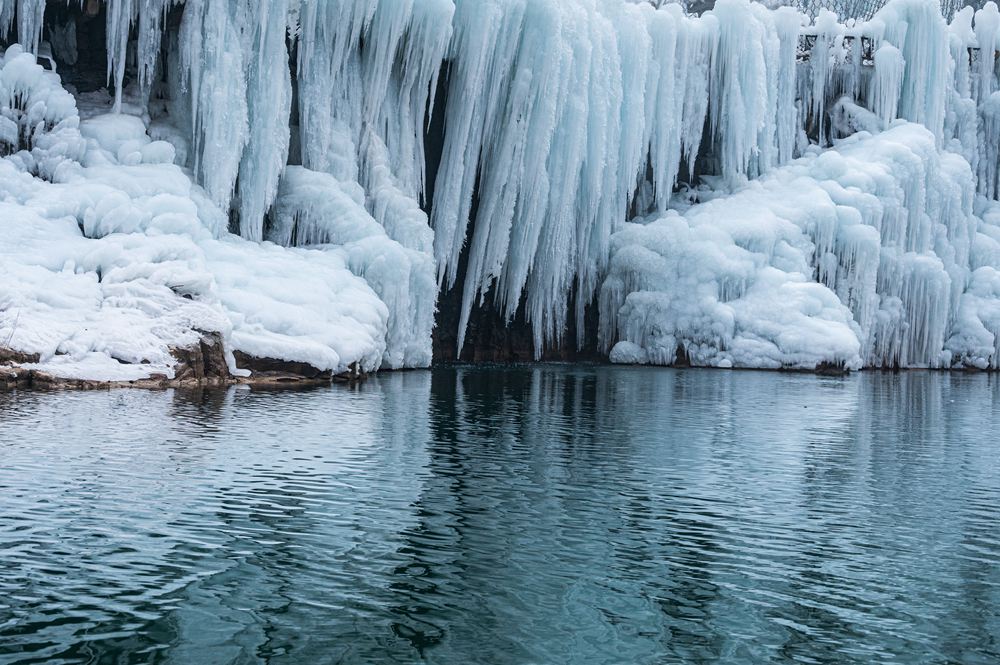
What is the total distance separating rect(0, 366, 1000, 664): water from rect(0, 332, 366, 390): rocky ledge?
3.77 ft

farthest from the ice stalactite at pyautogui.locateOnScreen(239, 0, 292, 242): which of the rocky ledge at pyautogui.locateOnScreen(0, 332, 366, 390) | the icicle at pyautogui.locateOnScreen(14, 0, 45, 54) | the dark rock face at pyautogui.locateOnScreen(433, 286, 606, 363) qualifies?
the dark rock face at pyautogui.locateOnScreen(433, 286, 606, 363)

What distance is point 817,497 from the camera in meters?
12.8

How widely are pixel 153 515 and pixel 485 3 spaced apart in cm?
2344

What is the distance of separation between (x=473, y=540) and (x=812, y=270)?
29.8 m

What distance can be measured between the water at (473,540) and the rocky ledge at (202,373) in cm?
115

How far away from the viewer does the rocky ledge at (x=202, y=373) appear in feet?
64.0

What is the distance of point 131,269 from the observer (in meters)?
22.0

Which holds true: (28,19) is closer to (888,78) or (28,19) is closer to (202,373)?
(202,373)

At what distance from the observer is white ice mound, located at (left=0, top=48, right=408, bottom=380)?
811 inches

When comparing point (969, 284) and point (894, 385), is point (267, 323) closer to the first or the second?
point (894, 385)

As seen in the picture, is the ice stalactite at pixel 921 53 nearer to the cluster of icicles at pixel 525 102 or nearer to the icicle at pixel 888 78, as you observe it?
the cluster of icicles at pixel 525 102

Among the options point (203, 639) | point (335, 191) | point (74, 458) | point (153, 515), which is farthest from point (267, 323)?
point (203, 639)

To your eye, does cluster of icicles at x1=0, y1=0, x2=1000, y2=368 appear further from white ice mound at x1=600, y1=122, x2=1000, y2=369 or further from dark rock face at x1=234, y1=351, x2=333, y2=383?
dark rock face at x1=234, y1=351, x2=333, y2=383

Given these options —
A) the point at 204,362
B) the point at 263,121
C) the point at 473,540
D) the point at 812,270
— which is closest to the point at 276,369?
the point at 204,362
